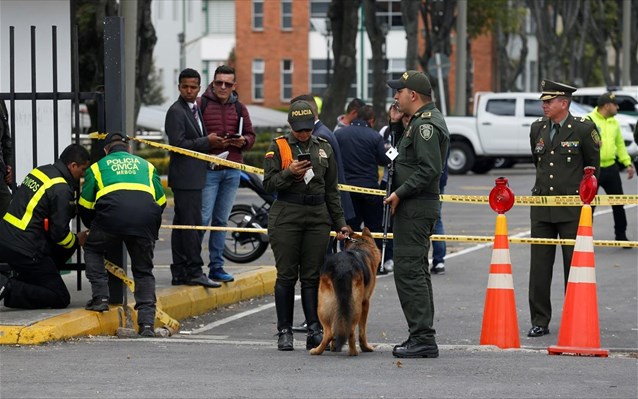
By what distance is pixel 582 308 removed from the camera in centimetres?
977

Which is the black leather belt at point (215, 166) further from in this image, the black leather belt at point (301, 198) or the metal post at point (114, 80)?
the black leather belt at point (301, 198)

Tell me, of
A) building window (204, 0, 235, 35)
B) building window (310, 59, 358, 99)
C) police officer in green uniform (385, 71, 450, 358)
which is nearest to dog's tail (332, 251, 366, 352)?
police officer in green uniform (385, 71, 450, 358)

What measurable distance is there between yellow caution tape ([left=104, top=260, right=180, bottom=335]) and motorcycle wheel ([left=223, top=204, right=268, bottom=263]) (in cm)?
394

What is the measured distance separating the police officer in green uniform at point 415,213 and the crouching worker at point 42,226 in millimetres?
2528

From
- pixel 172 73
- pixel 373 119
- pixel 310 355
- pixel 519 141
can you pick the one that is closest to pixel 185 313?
pixel 310 355

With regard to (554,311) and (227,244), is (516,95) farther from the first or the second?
(554,311)

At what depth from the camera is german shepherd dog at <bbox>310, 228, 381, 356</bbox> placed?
30.1 feet

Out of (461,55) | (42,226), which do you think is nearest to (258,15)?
(461,55)

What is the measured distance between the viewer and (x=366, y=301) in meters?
9.38

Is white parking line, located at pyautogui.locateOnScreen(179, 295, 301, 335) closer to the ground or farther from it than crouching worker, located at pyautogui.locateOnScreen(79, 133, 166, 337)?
closer to the ground

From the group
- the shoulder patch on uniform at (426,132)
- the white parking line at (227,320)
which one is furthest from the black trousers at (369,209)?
the shoulder patch on uniform at (426,132)

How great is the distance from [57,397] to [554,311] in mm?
6267

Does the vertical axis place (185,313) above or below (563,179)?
below

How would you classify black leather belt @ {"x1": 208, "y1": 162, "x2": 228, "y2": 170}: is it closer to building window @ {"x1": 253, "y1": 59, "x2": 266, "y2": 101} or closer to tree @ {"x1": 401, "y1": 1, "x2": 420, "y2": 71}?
tree @ {"x1": 401, "y1": 1, "x2": 420, "y2": 71}
